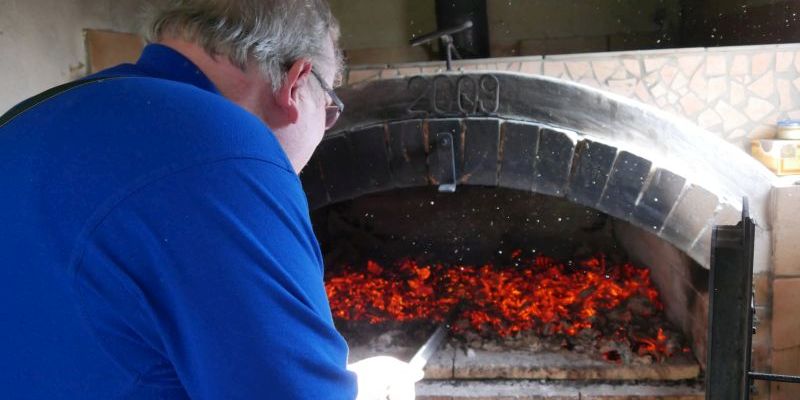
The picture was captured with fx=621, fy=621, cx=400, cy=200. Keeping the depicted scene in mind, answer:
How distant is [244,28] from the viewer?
69cm

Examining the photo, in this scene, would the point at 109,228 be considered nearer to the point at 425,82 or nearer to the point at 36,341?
the point at 36,341

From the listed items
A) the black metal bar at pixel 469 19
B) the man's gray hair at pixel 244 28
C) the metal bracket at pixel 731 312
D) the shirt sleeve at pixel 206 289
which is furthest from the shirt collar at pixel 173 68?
the black metal bar at pixel 469 19

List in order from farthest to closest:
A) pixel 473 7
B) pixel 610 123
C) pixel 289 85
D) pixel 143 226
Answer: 1. pixel 473 7
2. pixel 610 123
3. pixel 289 85
4. pixel 143 226

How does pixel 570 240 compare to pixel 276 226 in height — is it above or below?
above

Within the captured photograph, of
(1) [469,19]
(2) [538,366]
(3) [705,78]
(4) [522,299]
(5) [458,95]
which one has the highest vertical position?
(1) [469,19]

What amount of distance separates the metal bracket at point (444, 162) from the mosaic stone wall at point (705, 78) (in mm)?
418

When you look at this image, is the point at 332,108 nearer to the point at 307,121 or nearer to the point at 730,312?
the point at 307,121

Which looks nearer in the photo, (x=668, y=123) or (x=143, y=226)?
(x=143, y=226)

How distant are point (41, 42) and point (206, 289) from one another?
5.61 feet

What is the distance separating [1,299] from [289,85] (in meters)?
0.37

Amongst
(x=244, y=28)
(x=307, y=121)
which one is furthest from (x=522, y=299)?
(x=244, y=28)

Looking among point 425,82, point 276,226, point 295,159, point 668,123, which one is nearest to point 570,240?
point 668,123

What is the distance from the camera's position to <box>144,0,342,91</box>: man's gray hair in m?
0.69

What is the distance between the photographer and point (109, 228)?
0.51 meters
